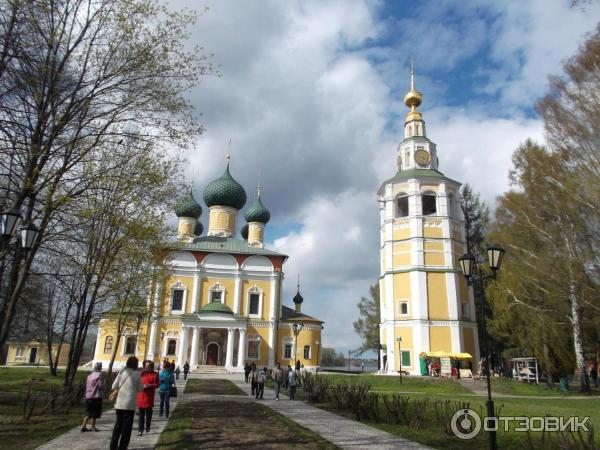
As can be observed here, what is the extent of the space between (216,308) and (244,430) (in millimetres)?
29475

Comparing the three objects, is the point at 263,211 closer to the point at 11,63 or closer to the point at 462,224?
the point at 462,224

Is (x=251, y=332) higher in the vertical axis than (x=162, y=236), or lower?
lower

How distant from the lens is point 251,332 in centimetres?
4034

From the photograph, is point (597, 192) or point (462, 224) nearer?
point (597, 192)

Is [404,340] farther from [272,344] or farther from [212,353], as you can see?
[212,353]

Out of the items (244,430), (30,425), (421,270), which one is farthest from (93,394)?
(421,270)

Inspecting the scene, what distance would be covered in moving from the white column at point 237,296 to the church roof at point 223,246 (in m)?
2.64

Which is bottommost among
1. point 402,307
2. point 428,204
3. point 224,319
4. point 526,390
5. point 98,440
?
point 98,440

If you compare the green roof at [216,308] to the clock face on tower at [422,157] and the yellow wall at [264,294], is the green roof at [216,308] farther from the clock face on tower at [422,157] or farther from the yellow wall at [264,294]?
the clock face on tower at [422,157]

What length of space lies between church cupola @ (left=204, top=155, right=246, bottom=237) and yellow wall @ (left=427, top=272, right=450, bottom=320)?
21619 millimetres

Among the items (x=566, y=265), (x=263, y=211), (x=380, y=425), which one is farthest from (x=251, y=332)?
(x=380, y=425)

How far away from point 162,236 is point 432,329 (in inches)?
846

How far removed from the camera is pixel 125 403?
24.5 feet

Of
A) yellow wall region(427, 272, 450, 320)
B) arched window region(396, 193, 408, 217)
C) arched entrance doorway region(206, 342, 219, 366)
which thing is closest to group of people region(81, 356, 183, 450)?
yellow wall region(427, 272, 450, 320)
